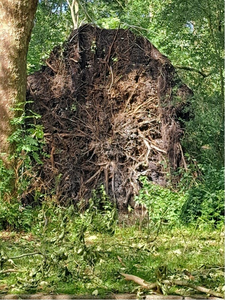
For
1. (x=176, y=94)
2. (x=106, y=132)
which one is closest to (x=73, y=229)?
(x=106, y=132)

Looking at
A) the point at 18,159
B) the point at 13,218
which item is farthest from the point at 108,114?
the point at 13,218

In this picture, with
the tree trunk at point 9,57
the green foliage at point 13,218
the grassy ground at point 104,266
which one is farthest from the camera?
the tree trunk at point 9,57

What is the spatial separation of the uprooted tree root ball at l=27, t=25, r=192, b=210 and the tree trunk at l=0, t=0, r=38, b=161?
1.62 metres

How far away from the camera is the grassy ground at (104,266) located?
386cm

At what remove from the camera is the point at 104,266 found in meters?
4.61

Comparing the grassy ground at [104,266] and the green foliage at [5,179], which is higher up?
the green foliage at [5,179]

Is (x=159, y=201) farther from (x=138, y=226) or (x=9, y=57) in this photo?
(x=9, y=57)

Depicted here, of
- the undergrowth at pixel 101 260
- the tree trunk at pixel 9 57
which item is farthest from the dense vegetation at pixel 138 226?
the tree trunk at pixel 9 57

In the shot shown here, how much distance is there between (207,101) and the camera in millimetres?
9422

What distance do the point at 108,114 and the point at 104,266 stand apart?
5.31m

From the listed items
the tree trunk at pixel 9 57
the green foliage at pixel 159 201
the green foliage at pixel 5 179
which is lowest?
the green foliage at pixel 159 201

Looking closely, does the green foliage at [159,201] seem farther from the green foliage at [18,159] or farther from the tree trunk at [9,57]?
the tree trunk at [9,57]

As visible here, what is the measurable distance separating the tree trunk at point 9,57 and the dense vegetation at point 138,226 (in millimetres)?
257

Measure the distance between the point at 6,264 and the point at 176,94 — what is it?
216 inches
